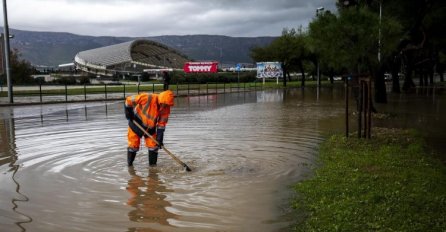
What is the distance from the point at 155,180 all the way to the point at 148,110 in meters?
1.23

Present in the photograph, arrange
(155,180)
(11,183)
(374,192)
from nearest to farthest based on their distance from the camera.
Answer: (374,192) → (11,183) → (155,180)

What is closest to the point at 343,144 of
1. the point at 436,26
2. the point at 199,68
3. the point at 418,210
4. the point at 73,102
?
the point at 418,210

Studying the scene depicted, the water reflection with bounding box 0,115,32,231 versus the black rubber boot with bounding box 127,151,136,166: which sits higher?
the black rubber boot with bounding box 127,151,136,166

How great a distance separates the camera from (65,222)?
5.59 metres

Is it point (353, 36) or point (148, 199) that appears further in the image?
point (353, 36)

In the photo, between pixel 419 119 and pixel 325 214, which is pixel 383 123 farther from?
pixel 325 214

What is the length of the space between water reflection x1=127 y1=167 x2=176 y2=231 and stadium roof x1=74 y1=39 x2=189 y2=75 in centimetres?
9887

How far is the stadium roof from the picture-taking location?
353 feet

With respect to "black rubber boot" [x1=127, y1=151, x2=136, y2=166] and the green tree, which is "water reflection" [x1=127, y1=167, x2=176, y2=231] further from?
the green tree

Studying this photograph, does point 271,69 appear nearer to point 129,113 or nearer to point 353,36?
point 353,36

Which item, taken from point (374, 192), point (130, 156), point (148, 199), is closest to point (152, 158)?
point (130, 156)

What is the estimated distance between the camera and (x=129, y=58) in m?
109

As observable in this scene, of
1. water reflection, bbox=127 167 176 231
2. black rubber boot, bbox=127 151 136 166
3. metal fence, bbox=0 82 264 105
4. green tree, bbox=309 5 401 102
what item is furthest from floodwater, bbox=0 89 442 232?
metal fence, bbox=0 82 264 105

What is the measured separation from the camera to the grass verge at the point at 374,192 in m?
4.98
